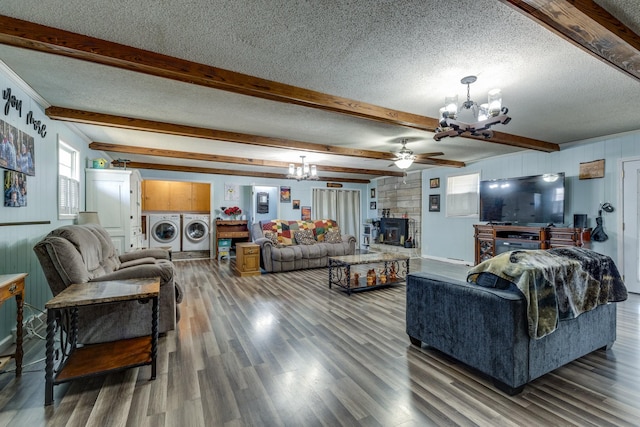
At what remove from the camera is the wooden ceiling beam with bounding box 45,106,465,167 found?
3244 mm

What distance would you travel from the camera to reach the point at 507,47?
202 cm

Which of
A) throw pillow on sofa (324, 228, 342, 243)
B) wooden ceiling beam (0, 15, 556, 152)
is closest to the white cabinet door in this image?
wooden ceiling beam (0, 15, 556, 152)

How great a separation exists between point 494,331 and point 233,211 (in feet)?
22.6

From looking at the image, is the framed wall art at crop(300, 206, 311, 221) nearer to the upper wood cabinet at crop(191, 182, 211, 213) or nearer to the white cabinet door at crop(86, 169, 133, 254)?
the upper wood cabinet at crop(191, 182, 211, 213)

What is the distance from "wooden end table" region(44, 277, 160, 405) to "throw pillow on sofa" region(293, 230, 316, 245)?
3.93 meters

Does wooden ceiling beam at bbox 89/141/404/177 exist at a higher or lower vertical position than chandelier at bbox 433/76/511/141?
higher

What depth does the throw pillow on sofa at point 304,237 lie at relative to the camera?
6.12m

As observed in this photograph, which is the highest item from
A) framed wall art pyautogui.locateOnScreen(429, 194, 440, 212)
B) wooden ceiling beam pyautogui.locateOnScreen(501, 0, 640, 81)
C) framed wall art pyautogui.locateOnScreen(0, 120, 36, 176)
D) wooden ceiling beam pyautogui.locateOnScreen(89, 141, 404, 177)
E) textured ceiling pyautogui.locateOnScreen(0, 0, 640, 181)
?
textured ceiling pyautogui.locateOnScreen(0, 0, 640, 181)

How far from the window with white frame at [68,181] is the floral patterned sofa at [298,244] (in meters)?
2.83

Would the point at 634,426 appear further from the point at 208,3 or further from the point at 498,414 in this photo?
the point at 208,3

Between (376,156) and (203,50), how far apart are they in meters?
3.85

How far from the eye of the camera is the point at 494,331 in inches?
71.8

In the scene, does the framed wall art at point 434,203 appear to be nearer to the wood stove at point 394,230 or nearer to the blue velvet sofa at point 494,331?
the wood stove at point 394,230

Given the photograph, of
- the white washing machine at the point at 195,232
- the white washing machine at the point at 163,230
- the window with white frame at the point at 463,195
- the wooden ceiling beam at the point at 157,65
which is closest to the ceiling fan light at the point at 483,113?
A: the wooden ceiling beam at the point at 157,65
